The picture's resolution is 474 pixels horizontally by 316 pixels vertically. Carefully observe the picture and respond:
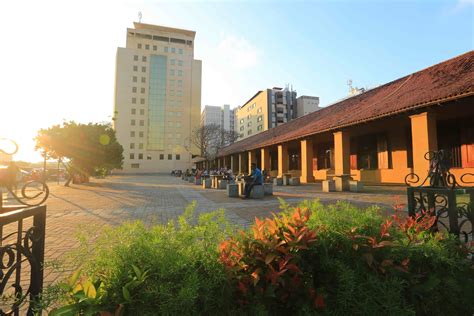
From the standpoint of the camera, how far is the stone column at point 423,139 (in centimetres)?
958

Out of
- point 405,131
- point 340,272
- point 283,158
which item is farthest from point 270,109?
point 340,272

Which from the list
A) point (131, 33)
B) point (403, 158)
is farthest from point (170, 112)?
point (403, 158)

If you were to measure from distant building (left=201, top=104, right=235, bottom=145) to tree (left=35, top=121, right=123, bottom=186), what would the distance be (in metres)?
103

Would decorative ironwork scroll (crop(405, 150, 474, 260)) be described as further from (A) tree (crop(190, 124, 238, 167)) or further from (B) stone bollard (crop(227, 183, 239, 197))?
(A) tree (crop(190, 124, 238, 167))

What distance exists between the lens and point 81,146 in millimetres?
19141

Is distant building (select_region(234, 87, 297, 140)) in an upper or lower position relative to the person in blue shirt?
upper

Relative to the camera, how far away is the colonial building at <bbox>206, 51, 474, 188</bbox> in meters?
9.61

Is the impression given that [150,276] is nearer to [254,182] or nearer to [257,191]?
[254,182]

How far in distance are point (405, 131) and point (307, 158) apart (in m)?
6.02

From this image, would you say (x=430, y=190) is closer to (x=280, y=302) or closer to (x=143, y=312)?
(x=280, y=302)

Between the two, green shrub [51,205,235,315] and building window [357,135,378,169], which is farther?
building window [357,135,378,169]

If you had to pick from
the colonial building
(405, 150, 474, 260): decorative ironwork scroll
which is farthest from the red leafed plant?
the colonial building

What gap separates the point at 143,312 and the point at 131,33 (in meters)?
77.2

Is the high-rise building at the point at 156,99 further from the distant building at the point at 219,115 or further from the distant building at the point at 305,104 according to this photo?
the distant building at the point at 219,115
